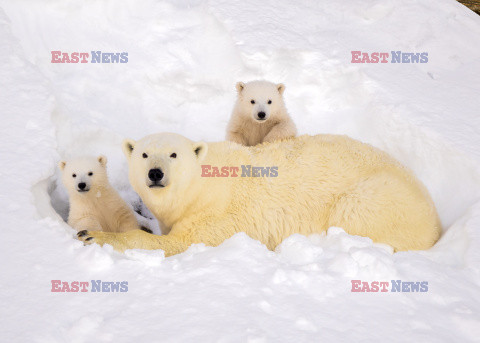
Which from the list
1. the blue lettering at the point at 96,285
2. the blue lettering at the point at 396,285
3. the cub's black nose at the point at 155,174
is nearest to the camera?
the blue lettering at the point at 96,285

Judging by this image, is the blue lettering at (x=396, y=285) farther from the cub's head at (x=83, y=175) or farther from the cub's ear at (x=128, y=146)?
the cub's head at (x=83, y=175)

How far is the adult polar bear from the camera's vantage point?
384 cm

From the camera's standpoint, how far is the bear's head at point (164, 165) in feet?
11.9

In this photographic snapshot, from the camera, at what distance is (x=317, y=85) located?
5988 mm

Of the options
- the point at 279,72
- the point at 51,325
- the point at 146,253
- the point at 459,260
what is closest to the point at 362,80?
the point at 279,72

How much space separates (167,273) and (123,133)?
2.93 metres

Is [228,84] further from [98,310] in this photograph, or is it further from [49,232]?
[98,310]

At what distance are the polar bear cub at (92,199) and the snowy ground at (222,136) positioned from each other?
27 centimetres

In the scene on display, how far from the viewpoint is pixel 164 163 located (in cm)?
365

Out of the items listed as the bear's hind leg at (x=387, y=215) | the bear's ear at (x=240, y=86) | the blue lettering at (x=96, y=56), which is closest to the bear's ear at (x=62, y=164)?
the blue lettering at (x=96, y=56)

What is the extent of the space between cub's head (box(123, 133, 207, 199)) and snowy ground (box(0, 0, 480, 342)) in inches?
21.7

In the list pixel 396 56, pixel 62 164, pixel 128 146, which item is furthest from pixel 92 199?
pixel 396 56

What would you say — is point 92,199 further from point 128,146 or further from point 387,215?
point 387,215

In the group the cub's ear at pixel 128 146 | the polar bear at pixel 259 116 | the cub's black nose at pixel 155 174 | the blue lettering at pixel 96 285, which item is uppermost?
the polar bear at pixel 259 116
